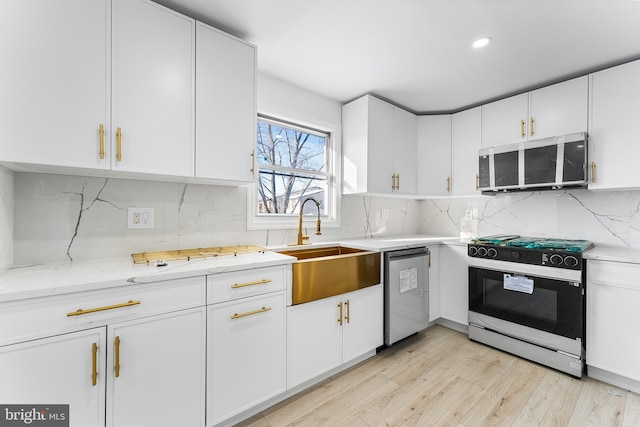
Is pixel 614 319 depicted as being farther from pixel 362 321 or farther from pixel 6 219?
pixel 6 219

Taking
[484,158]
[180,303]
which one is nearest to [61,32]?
[180,303]

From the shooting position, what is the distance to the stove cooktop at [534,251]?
204cm

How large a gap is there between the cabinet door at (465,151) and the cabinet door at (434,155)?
0.20 ft

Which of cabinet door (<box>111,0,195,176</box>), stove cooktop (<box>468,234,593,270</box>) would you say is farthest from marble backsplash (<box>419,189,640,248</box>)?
cabinet door (<box>111,0,195,176</box>)

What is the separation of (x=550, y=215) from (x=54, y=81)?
12.5ft

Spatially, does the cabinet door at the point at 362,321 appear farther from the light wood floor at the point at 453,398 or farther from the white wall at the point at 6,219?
the white wall at the point at 6,219

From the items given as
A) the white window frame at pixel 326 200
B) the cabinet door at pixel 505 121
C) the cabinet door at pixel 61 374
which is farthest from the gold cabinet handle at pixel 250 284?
the cabinet door at pixel 505 121

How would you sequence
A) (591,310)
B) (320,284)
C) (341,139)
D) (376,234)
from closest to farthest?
(320,284), (591,310), (341,139), (376,234)

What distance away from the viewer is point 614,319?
76.1 inches

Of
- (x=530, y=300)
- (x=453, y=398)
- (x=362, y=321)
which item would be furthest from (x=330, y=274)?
(x=530, y=300)

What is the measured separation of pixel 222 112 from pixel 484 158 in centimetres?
A: 245

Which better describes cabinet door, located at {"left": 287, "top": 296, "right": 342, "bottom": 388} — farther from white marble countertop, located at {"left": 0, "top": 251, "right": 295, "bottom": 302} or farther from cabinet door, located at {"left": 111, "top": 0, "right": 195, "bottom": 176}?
cabinet door, located at {"left": 111, "top": 0, "right": 195, "bottom": 176}

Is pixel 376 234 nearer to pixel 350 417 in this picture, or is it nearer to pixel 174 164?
pixel 350 417

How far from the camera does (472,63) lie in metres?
2.13
